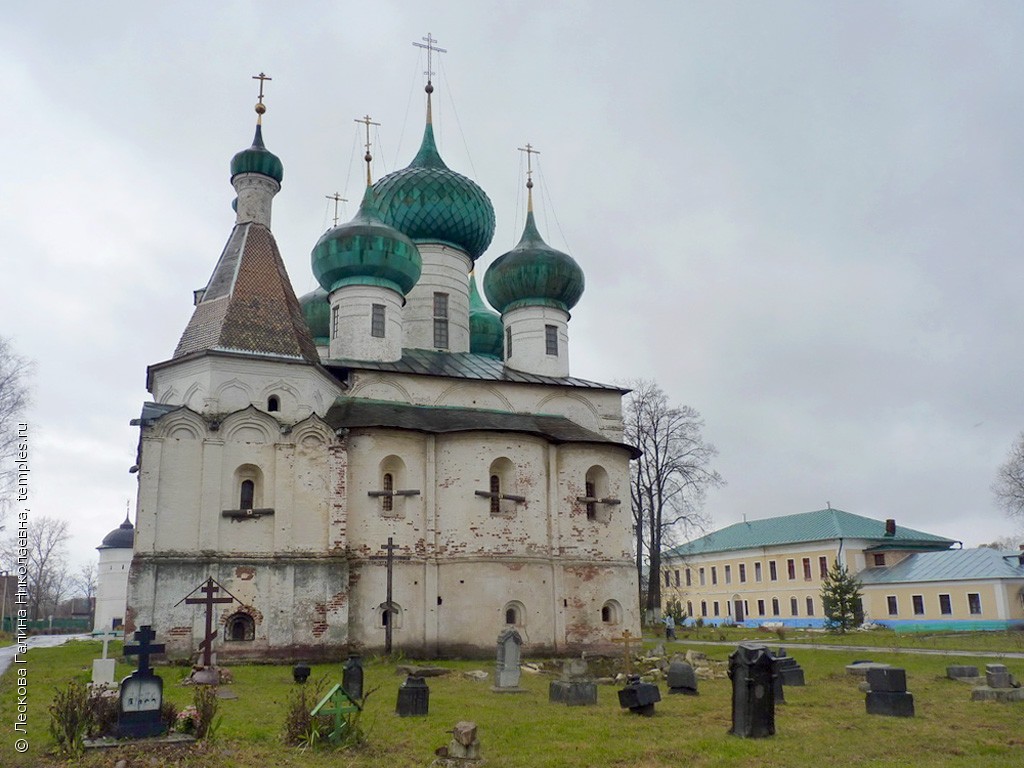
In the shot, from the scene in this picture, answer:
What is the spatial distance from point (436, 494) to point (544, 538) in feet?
9.21

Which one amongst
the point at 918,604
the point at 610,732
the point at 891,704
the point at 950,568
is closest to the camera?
the point at 610,732

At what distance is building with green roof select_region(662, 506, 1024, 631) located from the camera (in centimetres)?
3416

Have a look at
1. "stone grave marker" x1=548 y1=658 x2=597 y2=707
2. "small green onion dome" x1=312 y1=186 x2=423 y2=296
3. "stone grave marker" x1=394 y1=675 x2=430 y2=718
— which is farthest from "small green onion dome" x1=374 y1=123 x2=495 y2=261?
"stone grave marker" x1=394 y1=675 x2=430 y2=718

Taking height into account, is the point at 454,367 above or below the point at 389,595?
above

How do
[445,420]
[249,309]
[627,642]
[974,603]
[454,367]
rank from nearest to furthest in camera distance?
[627,642] < [249,309] < [445,420] < [454,367] < [974,603]

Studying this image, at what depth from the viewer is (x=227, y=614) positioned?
17.8m

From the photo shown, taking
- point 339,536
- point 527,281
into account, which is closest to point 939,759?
point 339,536

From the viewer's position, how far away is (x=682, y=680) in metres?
13.1

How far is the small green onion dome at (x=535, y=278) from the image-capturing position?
85.1 feet

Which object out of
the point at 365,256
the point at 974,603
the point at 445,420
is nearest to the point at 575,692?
the point at 445,420

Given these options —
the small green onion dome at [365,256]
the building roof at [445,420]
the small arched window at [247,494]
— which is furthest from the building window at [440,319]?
the small arched window at [247,494]

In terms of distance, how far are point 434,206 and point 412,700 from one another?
18.2 meters

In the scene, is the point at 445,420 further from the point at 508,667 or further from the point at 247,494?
the point at 508,667

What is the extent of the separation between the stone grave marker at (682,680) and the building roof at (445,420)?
8.72 meters
